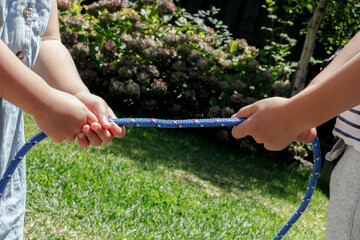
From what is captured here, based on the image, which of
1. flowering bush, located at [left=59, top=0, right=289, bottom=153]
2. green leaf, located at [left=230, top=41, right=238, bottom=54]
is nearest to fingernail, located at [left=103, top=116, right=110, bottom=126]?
flowering bush, located at [left=59, top=0, right=289, bottom=153]

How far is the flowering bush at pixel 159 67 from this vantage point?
5133 mm

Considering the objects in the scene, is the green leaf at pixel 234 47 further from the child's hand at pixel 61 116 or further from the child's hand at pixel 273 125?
the child's hand at pixel 61 116

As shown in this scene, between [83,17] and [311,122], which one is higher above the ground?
[311,122]

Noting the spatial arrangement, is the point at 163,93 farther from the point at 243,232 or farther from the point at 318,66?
the point at 243,232

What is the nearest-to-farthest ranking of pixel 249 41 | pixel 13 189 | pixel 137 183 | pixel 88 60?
pixel 13 189
pixel 137 183
pixel 88 60
pixel 249 41

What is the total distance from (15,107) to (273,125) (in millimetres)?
721

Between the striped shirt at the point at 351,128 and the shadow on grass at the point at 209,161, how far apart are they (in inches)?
93.2

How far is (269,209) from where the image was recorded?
3.67 meters

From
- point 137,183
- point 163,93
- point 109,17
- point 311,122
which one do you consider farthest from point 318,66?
point 311,122

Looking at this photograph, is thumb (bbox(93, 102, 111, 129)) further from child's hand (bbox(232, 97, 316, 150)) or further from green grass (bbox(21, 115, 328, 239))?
green grass (bbox(21, 115, 328, 239))

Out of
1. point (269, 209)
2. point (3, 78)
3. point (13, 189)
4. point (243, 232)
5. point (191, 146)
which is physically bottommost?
point (191, 146)

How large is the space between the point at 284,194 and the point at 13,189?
3.01 meters

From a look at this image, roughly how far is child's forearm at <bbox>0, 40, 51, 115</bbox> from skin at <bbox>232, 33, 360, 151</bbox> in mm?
539

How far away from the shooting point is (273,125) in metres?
1.35
